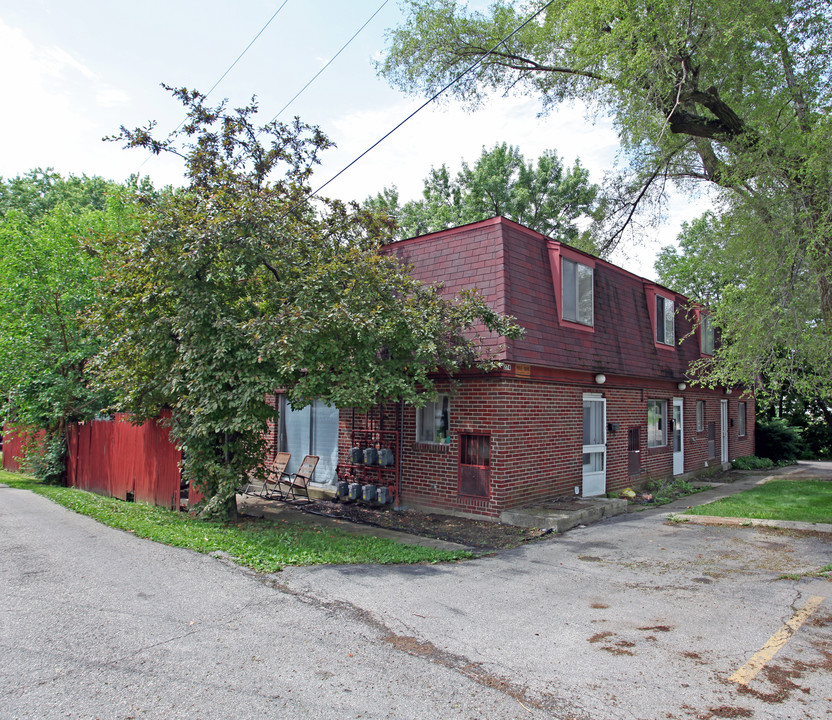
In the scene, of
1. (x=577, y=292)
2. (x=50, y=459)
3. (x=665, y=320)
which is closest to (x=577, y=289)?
(x=577, y=292)

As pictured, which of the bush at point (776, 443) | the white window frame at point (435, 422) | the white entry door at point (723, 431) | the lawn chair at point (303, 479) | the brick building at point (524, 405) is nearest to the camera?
the brick building at point (524, 405)

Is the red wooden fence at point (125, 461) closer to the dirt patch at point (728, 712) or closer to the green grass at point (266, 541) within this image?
the green grass at point (266, 541)

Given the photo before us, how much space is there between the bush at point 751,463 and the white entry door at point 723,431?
72cm

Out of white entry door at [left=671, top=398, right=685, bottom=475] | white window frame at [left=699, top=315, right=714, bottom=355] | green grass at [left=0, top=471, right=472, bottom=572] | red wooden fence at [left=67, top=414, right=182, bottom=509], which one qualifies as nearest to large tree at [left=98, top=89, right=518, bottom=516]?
green grass at [left=0, top=471, right=472, bottom=572]

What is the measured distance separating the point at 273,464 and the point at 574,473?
22.2 feet

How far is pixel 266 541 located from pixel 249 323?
121 inches

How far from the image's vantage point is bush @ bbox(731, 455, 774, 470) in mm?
19953

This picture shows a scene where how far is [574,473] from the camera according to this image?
458 inches

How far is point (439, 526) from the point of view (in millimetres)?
9648

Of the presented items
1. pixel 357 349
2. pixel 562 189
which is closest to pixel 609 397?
pixel 357 349

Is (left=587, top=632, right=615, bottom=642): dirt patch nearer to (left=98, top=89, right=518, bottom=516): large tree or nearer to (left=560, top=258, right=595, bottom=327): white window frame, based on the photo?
(left=98, top=89, right=518, bottom=516): large tree

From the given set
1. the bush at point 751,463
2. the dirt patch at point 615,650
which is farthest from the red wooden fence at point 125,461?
the bush at point 751,463

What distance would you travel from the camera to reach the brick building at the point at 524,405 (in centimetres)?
1013

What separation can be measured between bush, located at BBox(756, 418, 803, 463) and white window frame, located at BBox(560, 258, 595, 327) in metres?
14.9
